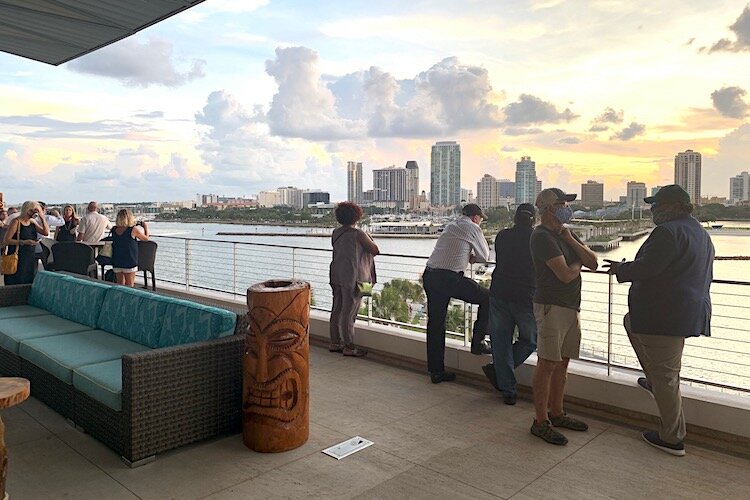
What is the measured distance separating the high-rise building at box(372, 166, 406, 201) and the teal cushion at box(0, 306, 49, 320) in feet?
15.9

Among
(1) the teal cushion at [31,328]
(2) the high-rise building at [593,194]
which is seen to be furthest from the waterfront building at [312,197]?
(2) the high-rise building at [593,194]

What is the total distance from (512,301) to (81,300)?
138 inches

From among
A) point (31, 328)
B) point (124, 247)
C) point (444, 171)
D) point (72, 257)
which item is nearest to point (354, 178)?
point (444, 171)

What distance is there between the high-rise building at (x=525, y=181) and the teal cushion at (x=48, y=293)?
157 inches

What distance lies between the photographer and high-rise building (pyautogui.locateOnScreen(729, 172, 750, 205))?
12.7 feet

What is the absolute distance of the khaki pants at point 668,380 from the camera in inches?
116

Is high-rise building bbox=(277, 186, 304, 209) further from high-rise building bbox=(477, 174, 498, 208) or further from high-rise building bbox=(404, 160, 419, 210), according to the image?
high-rise building bbox=(477, 174, 498, 208)

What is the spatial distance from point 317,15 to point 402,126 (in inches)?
170

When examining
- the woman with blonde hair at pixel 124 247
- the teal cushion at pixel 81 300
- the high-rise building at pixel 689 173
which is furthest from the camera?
the woman with blonde hair at pixel 124 247

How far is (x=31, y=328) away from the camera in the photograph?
4211 millimetres

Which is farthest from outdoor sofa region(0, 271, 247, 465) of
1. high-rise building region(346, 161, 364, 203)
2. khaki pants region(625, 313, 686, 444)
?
high-rise building region(346, 161, 364, 203)

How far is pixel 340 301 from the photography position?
202 inches

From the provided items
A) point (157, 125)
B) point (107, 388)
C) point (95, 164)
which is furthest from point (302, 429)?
point (157, 125)

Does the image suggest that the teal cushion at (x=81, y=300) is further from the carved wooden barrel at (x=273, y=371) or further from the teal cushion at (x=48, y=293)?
the carved wooden barrel at (x=273, y=371)
